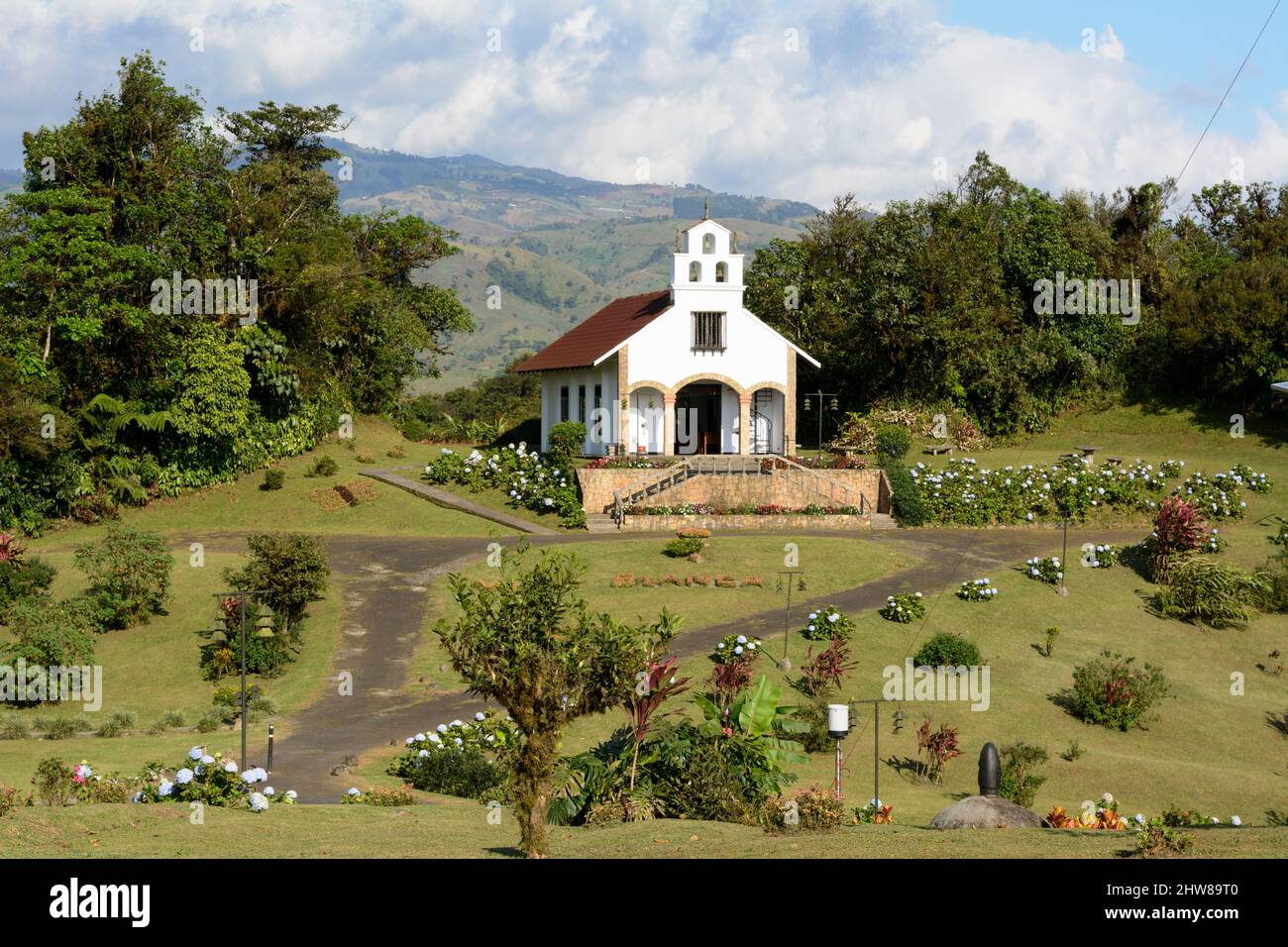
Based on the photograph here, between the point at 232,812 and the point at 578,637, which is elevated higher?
the point at 578,637

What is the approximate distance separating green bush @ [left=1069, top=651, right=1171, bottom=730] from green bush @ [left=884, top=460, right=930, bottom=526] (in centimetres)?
1462

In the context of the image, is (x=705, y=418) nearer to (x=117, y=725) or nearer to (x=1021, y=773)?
(x=1021, y=773)

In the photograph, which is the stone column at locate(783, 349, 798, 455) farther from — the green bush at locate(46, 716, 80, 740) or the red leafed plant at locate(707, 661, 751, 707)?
the green bush at locate(46, 716, 80, 740)

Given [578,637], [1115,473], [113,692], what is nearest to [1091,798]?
Answer: [578,637]

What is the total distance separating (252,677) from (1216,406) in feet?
132

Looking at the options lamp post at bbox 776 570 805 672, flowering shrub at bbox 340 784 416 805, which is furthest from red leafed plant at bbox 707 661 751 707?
flowering shrub at bbox 340 784 416 805

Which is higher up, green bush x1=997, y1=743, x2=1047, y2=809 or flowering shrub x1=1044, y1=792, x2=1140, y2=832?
flowering shrub x1=1044, y1=792, x2=1140, y2=832

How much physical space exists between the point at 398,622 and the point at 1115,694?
16.9 metres

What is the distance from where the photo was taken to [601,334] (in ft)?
170

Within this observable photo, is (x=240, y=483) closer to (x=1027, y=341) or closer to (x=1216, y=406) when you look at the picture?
(x=1027, y=341)

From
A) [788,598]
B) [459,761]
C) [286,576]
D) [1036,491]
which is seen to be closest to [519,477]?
[286,576]

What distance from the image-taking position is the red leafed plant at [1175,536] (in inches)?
1388

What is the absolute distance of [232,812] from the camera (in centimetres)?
1681

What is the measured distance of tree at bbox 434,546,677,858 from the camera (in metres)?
13.4
